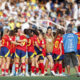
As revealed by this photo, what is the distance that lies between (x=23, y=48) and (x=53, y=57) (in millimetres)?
1374

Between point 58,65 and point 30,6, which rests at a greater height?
point 30,6

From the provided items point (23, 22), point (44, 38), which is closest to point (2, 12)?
point (23, 22)

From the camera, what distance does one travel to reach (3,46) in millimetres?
20391

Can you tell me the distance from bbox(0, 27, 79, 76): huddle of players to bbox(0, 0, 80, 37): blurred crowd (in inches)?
289

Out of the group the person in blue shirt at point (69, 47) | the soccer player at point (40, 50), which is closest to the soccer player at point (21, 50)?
the soccer player at point (40, 50)

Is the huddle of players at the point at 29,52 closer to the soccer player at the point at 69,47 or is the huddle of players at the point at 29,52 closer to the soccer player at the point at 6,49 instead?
the soccer player at the point at 6,49

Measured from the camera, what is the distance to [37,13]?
32.0 metres

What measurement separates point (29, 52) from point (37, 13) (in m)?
11.8

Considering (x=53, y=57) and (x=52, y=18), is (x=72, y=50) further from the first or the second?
(x=52, y=18)

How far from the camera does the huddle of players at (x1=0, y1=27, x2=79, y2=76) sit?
66.4ft

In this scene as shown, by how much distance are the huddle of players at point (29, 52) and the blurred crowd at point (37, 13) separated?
7.35 metres

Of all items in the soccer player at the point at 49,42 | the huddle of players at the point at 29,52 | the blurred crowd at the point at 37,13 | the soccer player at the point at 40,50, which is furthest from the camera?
the blurred crowd at the point at 37,13

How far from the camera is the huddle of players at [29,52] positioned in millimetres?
20250

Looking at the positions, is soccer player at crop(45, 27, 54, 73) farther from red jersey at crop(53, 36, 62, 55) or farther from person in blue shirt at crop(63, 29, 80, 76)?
person in blue shirt at crop(63, 29, 80, 76)
